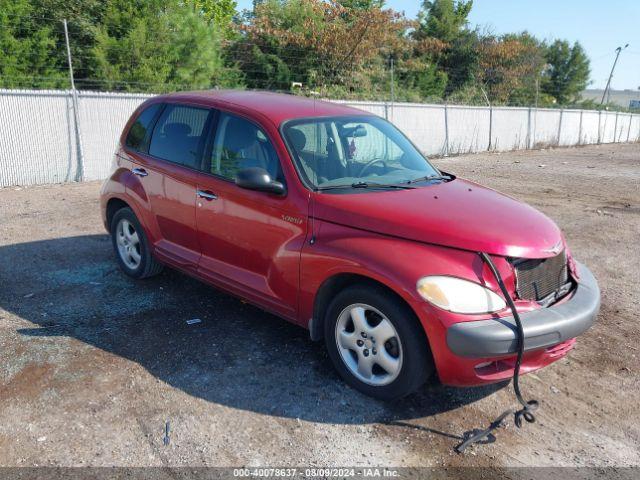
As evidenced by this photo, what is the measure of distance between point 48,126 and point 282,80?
12.2 m

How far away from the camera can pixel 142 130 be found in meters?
5.50

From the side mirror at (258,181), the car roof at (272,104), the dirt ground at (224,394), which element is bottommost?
the dirt ground at (224,394)

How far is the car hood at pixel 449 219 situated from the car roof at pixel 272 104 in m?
0.89

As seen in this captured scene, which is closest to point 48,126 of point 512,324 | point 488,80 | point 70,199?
point 70,199

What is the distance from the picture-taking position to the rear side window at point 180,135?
484 cm

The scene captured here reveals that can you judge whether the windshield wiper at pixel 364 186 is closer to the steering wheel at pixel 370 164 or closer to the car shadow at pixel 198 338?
the steering wheel at pixel 370 164

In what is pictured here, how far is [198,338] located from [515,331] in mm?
2402

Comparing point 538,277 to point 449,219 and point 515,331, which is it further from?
point 449,219

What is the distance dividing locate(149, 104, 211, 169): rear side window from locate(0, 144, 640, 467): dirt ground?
1.29m

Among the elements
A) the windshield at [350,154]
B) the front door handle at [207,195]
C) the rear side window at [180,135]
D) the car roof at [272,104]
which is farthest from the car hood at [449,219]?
the rear side window at [180,135]

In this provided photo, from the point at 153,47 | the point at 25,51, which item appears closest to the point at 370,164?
the point at 153,47

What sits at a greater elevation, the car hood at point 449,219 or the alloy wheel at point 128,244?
the car hood at point 449,219

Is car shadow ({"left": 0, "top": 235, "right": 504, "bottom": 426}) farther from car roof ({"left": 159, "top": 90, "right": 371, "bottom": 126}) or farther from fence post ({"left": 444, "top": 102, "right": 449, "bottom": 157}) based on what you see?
fence post ({"left": 444, "top": 102, "right": 449, "bottom": 157})

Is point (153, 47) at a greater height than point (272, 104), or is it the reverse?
point (153, 47)
